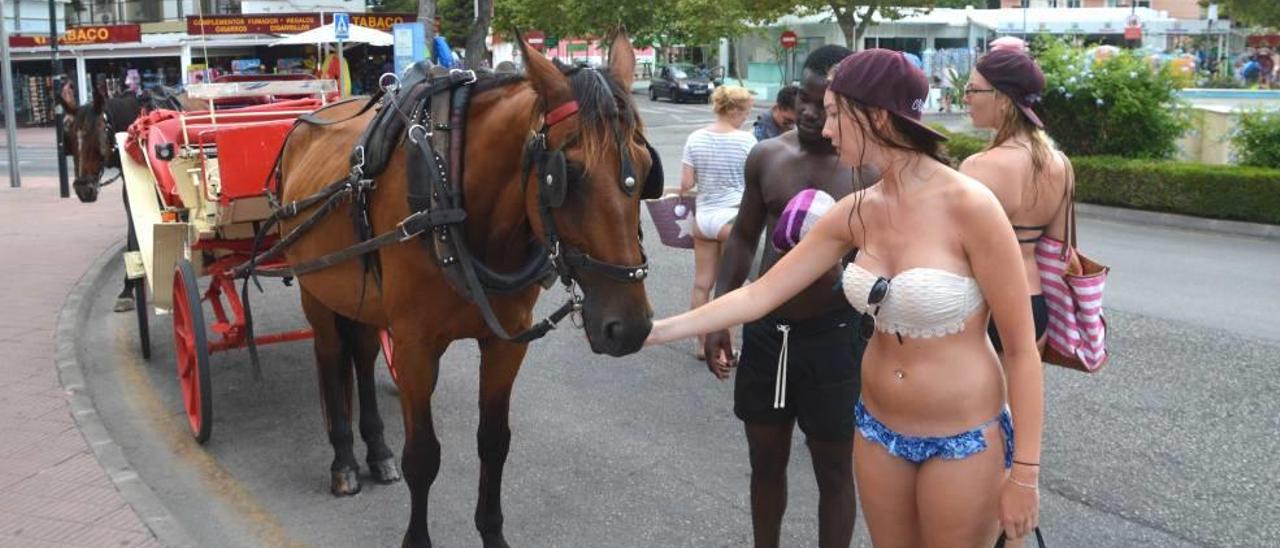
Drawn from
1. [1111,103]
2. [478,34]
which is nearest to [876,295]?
[1111,103]

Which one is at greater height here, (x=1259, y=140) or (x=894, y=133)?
(x=894, y=133)

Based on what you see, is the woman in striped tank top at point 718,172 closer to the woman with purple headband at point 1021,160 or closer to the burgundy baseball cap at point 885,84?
the woman with purple headband at point 1021,160

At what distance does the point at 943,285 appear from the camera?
105 inches

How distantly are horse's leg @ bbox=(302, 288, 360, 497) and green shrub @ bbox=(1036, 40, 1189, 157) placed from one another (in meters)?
11.7

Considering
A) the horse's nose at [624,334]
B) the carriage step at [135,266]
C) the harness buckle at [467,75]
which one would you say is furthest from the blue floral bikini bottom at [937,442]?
the carriage step at [135,266]

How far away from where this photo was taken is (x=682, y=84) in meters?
45.6

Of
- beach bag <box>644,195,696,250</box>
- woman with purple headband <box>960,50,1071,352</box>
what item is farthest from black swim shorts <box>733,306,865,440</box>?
beach bag <box>644,195,696,250</box>

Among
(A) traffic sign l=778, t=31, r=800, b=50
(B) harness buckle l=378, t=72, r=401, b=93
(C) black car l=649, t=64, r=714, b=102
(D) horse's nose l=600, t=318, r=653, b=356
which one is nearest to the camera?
(D) horse's nose l=600, t=318, r=653, b=356

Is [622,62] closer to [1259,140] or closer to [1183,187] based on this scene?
[1183,187]

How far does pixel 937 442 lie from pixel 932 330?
276 mm

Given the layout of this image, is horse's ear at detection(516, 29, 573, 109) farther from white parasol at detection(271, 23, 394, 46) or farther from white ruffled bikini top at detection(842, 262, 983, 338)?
white parasol at detection(271, 23, 394, 46)

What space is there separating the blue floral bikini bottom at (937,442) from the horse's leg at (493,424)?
183 centimetres

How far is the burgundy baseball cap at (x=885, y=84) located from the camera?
2725 millimetres

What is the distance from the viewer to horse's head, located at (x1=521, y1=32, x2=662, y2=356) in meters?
3.15
